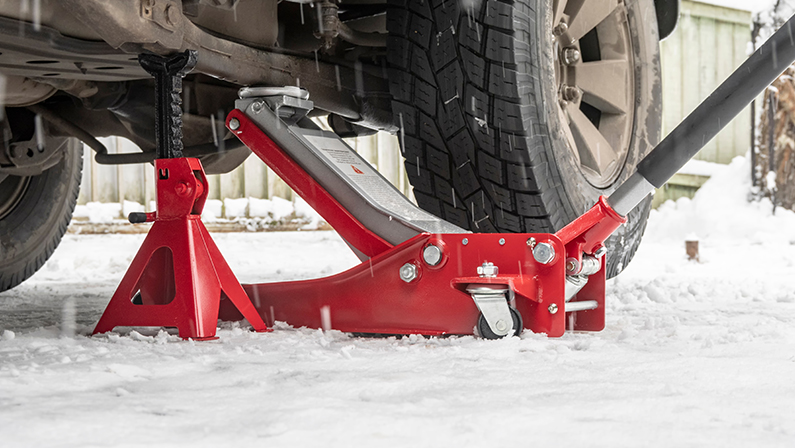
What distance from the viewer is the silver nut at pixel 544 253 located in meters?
1.46

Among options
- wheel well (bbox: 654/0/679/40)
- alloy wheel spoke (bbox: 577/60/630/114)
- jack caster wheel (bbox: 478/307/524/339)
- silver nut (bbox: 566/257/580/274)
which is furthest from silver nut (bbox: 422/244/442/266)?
wheel well (bbox: 654/0/679/40)

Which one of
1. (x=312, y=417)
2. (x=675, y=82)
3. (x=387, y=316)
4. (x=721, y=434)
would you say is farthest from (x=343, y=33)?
(x=675, y=82)

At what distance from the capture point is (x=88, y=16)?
1.45 metres

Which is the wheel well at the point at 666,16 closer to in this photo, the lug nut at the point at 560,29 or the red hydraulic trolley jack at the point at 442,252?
the lug nut at the point at 560,29

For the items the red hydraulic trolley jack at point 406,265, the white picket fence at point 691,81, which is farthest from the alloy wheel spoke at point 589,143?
the white picket fence at point 691,81

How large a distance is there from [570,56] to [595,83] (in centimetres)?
18

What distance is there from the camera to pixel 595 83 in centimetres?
230

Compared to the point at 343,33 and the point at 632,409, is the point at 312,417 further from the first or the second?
the point at 343,33

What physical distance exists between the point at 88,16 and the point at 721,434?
127 cm

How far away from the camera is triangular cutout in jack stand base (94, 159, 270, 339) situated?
62.0 inches

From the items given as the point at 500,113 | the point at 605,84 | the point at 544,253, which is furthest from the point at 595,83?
the point at 544,253

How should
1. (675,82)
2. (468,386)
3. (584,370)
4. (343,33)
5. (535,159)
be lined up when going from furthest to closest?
1. (675,82)
2. (343,33)
3. (535,159)
4. (584,370)
5. (468,386)

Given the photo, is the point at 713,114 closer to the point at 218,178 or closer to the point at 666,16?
the point at 666,16

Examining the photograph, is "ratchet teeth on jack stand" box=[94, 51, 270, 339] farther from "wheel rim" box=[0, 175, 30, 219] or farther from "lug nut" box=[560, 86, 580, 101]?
"wheel rim" box=[0, 175, 30, 219]
